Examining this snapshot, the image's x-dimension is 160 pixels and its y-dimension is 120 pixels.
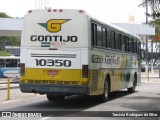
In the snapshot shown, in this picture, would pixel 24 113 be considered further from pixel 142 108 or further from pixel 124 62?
pixel 124 62

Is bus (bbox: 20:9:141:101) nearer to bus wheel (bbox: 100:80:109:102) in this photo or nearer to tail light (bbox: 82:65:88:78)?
tail light (bbox: 82:65:88:78)

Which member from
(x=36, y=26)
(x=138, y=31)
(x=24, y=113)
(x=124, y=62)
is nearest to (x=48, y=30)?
(x=36, y=26)

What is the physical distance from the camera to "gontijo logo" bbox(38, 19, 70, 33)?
15289mm

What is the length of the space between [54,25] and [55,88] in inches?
90.4

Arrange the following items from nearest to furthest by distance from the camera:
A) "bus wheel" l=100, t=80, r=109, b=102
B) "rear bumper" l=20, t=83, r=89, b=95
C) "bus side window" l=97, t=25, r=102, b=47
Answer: "rear bumper" l=20, t=83, r=89, b=95 < "bus side window" l=97, t=25, r=102, b=47 < "bus wheel" l=100, t=80, r=109, b=102

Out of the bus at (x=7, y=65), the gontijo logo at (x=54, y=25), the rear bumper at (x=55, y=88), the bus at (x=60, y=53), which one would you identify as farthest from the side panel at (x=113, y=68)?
the bus at (x=7, y=65)

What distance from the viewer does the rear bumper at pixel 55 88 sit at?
14711 mm

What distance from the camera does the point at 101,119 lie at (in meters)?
12.3

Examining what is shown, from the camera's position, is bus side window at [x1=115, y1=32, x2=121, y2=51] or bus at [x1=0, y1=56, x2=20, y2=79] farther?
bus at [x1=0, y1=56, x2=20, y2=79]

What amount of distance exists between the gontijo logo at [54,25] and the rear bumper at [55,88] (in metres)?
2.03

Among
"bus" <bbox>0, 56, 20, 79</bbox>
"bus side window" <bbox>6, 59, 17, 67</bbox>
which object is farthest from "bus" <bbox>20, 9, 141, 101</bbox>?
"bus side window" <bbox>6, 59, 17, 67</bbox>

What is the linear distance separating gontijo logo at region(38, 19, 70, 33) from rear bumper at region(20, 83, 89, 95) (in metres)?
2.03

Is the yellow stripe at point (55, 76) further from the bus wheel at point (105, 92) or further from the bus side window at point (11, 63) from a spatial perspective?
the bus side window at point (11, 63)

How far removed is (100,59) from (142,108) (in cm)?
254
